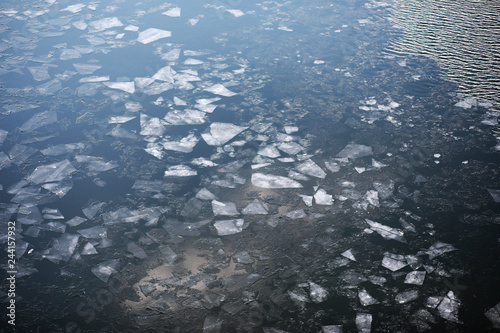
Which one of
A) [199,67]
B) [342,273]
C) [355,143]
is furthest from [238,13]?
[342,273]

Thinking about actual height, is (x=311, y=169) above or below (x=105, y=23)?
below

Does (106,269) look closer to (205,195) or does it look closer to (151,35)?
(205,195)

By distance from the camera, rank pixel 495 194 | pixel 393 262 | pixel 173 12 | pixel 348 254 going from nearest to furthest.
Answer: pixel 393 262 → pixel 348 254 → pixel 495 194 → pixel 173 12

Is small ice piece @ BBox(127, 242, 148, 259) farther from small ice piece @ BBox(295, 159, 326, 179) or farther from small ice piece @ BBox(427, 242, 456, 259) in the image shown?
small ice piece @ BBox(427, 242, 456, 259)

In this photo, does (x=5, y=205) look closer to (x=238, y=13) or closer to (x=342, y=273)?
(x=342, y=273)

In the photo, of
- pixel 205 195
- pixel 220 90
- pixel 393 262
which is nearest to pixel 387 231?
pixel 393 262

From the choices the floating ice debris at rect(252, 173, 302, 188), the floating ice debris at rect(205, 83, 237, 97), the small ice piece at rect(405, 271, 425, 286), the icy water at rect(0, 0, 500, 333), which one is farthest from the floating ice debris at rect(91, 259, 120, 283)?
the floating ice debris at rect(205, 83, 237, 97)

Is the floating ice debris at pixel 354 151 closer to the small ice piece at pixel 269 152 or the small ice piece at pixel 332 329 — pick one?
the small ice piece at pixel 269 152
